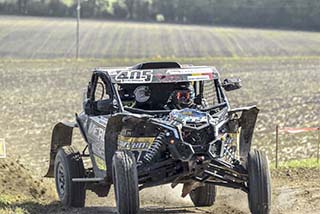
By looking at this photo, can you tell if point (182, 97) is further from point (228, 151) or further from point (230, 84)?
point (228, 151)

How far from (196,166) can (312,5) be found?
3036 inches

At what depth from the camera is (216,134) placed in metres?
9.85

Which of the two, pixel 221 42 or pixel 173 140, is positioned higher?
pixel 173 140

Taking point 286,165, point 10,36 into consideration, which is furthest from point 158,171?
point 10,36

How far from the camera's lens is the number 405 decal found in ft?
36.3

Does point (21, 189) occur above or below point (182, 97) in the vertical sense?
below

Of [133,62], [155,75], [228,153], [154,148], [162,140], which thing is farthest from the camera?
[133,62]

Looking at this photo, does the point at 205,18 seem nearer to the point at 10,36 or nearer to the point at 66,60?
the point at 10,36

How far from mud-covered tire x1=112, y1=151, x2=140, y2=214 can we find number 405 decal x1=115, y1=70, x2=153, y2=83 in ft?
5.73

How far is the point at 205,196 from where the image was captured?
12102mm

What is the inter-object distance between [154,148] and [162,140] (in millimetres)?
202

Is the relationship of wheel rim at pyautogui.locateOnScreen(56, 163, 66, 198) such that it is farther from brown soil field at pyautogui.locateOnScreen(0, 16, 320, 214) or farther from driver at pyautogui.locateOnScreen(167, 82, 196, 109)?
driver at pyautogui.locateOnScreen(167, 82, 196, 109)

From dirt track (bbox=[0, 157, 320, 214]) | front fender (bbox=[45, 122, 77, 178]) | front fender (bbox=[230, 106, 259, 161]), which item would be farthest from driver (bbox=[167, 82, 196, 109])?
front fender (bbox=[45, 122, 77, 178])

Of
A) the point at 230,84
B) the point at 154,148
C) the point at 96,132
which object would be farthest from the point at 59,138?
the point at 154,148
